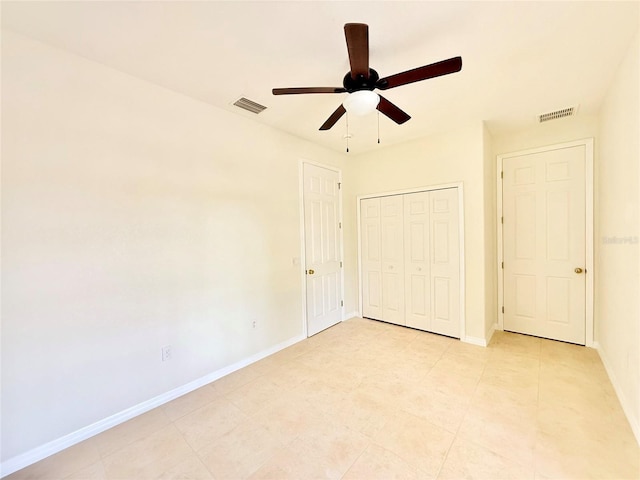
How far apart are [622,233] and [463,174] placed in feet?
4.94

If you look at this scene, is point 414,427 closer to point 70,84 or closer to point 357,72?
point 357,72

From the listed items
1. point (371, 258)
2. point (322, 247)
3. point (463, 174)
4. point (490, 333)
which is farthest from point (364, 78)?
point (490, 333)

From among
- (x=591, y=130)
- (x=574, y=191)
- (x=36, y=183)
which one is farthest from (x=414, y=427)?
(x=591, y=130)

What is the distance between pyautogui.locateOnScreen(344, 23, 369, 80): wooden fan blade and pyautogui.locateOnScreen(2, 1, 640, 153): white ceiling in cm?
29

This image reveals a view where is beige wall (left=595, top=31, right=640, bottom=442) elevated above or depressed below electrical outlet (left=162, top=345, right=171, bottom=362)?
above

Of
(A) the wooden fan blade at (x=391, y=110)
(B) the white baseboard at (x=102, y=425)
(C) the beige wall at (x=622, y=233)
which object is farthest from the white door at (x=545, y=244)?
(B) the white baseboard at (x=102, y=425)

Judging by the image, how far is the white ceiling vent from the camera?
2.80 m

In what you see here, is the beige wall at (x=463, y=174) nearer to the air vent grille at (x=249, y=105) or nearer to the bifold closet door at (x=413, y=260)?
the bifold closet door at (x=413, y=260)

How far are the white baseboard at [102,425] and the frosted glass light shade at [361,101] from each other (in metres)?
2.62

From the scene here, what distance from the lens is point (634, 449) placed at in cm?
163

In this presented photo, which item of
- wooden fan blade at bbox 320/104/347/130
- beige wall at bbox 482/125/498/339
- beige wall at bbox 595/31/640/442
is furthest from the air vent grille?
beige wall at bbox 595/31/640/442

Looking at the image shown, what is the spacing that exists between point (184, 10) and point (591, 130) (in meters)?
4.10

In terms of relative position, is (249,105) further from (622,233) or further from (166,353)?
(622,233)

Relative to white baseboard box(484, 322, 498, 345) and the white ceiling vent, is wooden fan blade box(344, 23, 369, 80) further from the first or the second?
white baseboard box(484, 322, 498, 345)
